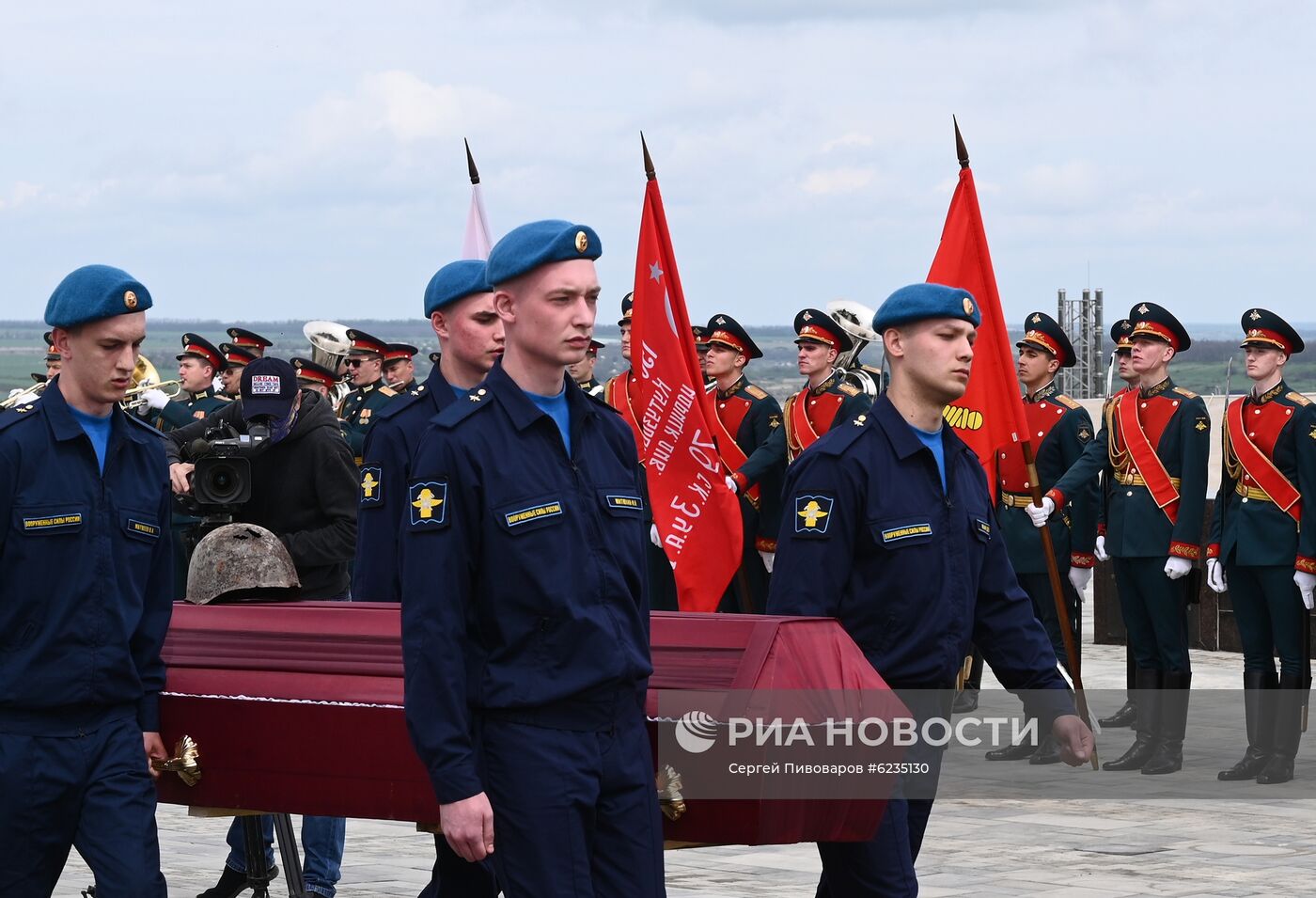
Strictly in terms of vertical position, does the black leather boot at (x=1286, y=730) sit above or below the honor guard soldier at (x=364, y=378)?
below

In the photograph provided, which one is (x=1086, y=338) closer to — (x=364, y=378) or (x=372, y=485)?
(x=364, y=378)

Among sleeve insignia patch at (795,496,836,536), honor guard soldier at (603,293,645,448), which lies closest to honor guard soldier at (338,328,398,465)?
honor guard soldier at (603,293,645,448)

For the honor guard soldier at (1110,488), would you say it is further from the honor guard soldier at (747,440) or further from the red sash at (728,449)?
the red sash at (728,449)

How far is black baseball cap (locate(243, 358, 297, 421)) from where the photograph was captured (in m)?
7.50

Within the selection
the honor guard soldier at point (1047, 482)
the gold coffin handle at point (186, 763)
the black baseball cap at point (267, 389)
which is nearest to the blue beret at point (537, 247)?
the gold coffin handle at point (186, 763)

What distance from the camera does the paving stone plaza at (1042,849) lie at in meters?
7.93

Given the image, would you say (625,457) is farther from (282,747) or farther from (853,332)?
(853,332)

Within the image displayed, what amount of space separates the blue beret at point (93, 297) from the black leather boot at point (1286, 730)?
7.10m

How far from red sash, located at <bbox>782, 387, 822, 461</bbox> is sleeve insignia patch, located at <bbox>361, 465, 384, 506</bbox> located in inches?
303

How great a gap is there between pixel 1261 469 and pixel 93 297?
7.03 meters

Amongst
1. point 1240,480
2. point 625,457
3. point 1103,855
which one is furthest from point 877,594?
point 1240,480

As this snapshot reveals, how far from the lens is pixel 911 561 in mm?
5617

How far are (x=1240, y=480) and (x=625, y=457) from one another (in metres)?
7.02

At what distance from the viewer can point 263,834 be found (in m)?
7.57
